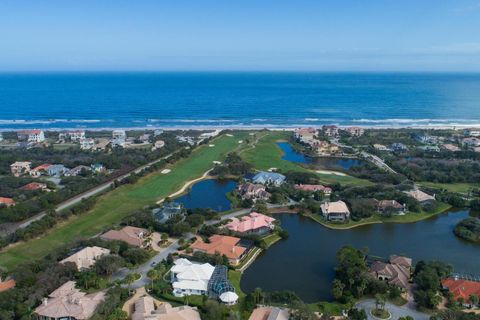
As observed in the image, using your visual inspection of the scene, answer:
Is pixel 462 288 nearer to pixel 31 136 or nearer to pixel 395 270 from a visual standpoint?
pixel 395 270

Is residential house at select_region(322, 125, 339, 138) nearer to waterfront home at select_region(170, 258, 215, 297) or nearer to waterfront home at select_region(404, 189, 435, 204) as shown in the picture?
waterfront home at select_region(404, 189, 435, 204)

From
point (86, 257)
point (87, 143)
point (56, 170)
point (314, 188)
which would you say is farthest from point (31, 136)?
point (314, 188)

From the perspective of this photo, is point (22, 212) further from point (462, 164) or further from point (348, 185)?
point (462, 164)

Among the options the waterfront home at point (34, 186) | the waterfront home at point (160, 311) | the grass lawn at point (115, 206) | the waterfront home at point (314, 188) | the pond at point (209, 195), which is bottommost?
the pond at point (209, 195)

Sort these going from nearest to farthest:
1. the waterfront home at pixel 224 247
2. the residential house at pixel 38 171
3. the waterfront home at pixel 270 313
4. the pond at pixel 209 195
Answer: the waterfront home at pixel 270 313 < the waterfront home at pixel 224 247 < the pond at pixel 209 195 < the residential house at pixel 38 171

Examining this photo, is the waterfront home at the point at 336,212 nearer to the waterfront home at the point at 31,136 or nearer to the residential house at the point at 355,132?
the residential house at the point at 355,132

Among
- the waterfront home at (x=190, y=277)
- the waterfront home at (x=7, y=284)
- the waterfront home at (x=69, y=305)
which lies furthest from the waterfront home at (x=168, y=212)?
the waterfront home at (x=7, y=284)

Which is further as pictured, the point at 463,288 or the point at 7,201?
the point at 7,201
